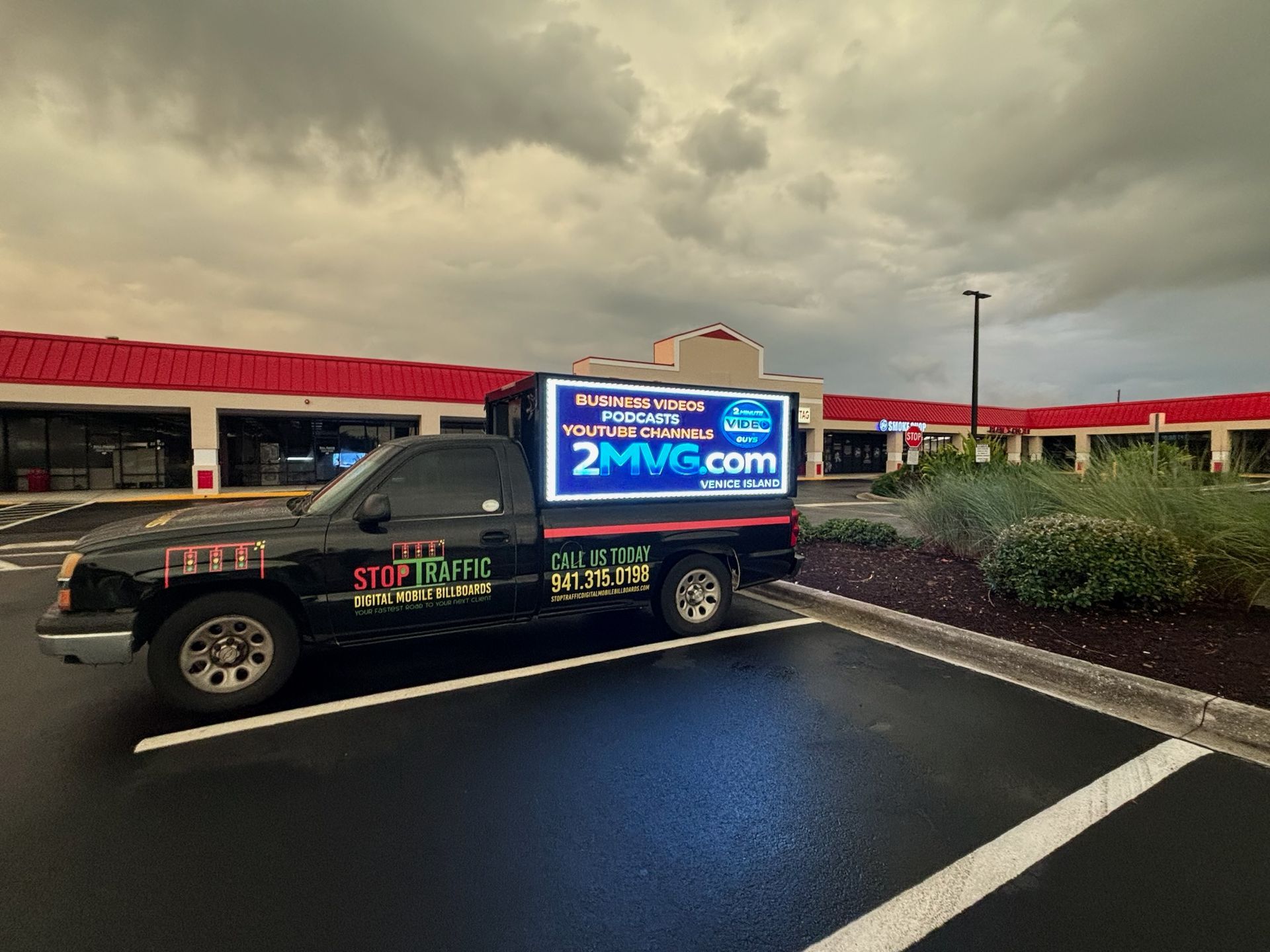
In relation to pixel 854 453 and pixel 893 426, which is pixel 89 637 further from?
pixel 854 453

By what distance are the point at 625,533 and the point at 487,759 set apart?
240cm

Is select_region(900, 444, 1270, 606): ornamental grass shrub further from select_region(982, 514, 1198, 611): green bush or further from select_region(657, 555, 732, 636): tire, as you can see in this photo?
select_region(657, 555, 732, 636): tire

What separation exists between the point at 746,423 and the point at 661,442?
1052 mm

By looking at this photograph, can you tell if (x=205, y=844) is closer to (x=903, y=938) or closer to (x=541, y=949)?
(x=541, y=949)

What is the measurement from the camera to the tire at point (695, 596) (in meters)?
5.63

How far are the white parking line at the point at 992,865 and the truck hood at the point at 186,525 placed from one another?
4.15 m

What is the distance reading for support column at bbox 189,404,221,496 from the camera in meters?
20.8

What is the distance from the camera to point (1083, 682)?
4324mm

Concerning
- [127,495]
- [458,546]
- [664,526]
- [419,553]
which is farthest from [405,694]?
[127,495]

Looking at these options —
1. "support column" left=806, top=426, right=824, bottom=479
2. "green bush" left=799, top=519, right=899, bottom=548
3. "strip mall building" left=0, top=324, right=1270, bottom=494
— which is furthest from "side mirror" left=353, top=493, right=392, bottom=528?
"support column" left=806, top=426, right=824, bottom=479

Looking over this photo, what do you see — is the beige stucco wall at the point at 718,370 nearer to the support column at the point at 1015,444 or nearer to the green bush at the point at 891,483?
the green bush at the point at 891,483

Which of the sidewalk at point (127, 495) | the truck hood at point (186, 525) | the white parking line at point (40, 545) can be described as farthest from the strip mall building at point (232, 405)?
the truck hood at point (186, 525)

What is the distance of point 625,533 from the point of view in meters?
5.37

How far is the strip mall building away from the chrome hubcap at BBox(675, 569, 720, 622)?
1635 centimetres
